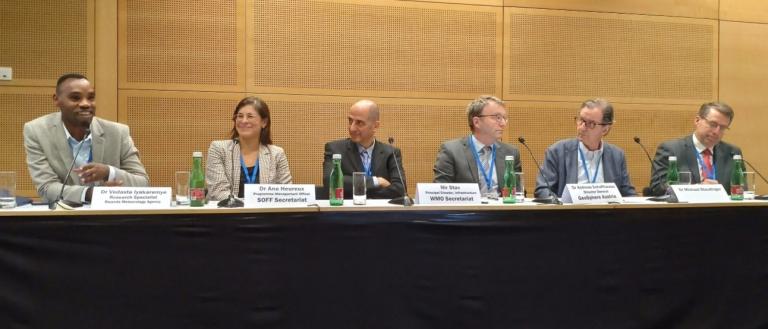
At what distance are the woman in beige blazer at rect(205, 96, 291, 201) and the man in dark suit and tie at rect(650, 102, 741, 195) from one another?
7.47 ft

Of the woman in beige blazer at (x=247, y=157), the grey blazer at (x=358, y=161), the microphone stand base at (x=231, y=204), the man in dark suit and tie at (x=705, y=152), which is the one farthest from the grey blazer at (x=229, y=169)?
the man in dark suit and tie at (x=705, y=152)

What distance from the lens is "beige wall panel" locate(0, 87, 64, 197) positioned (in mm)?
4254

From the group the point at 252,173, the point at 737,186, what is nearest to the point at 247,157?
the point at 252,173

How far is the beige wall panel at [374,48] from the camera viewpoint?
462cm

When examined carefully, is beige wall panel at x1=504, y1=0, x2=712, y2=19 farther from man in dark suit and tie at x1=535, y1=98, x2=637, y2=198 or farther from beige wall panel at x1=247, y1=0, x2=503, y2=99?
man in dark suit and tie at x1=535, y1=98, x2=637, y2=198

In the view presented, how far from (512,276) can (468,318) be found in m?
0.25

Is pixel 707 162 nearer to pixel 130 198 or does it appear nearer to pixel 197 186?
pixel 197 186

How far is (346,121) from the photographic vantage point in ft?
15.7

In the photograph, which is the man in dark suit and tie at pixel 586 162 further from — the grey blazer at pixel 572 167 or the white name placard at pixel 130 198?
the white name placard at pixel 130 198

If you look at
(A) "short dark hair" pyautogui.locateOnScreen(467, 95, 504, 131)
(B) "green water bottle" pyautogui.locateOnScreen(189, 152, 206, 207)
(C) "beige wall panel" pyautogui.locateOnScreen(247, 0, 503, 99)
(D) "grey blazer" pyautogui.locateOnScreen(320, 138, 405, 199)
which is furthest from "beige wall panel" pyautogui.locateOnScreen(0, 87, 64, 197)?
(A) "short dark hair" pyautogui.locateOnScreen(467, 95, 504, 131)

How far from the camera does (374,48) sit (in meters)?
4.81

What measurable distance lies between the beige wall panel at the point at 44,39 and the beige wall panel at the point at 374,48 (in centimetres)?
112

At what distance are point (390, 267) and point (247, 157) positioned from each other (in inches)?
53.4

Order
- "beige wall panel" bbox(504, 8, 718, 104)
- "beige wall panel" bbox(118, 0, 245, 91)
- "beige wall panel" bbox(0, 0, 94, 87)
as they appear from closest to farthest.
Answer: "beige wall panel" bbox(0, 0, 94, 87), "beige wall panel" bbox(118, 0, 245, 91), "beige wall panel" bbox(504, 8, 718, 104)
